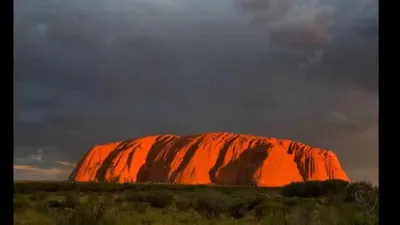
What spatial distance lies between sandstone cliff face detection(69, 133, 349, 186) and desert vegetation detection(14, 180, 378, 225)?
14.5 metres

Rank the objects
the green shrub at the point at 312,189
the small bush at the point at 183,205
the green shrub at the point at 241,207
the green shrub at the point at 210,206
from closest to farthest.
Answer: the green shrub at the point at 241,207 < the green shrub at the point at 210,206 < the small bush at the point at 183,205 < the green shrub at the point at 312,189

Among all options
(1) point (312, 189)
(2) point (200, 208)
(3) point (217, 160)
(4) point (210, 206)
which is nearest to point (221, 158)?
(3) point (217, 160)

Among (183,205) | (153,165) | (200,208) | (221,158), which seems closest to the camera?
(200,208)

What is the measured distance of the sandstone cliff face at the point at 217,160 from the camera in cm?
4075

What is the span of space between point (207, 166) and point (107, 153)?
799 centimetres

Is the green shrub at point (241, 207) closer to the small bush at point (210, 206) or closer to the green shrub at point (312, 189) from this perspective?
the small bush at point (210, 206)

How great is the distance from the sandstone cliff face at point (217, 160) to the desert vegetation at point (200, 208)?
1447cm

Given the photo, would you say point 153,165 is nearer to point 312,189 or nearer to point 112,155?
point 112,155

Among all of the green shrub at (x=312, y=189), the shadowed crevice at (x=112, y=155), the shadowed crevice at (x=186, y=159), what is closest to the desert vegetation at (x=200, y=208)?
the green shrub at (x=312, y=189)

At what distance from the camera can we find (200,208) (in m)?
16.1

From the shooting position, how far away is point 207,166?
43469 millimetres

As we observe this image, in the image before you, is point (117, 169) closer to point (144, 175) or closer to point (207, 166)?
point (144, 175)

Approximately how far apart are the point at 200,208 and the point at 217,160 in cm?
2811
